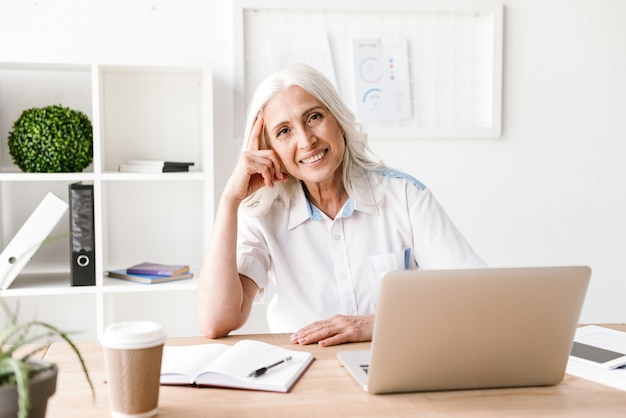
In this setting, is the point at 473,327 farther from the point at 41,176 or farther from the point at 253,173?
the point at 41,176

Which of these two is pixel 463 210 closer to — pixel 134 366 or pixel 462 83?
pixel 462 83

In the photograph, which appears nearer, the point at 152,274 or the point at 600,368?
the point at 600,368

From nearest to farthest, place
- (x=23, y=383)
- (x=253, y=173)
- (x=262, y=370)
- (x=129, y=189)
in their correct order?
(x=23, y=383) → (x=262, y=370) → (x=253, y=173) → (x=129, y=189)

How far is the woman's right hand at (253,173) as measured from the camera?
1.77 meters

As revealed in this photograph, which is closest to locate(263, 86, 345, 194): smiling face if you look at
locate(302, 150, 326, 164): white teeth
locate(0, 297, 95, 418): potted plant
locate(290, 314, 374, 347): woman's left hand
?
locate(302, 150, 326, 164): white teeth

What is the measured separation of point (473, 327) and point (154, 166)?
5.56 ft

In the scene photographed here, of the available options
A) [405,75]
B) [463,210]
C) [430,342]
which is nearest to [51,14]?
[405,75]

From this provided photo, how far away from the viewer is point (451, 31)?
283 centimetres

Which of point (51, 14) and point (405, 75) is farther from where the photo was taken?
point (405, 75)

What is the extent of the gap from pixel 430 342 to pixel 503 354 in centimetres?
14

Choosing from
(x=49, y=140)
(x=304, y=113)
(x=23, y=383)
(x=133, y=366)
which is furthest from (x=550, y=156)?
(x=23, y=383)

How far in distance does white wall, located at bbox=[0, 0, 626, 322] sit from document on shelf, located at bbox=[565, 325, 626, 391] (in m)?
1.35

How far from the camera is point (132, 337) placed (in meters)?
0.95

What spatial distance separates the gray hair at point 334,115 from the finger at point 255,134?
14 millimetres
